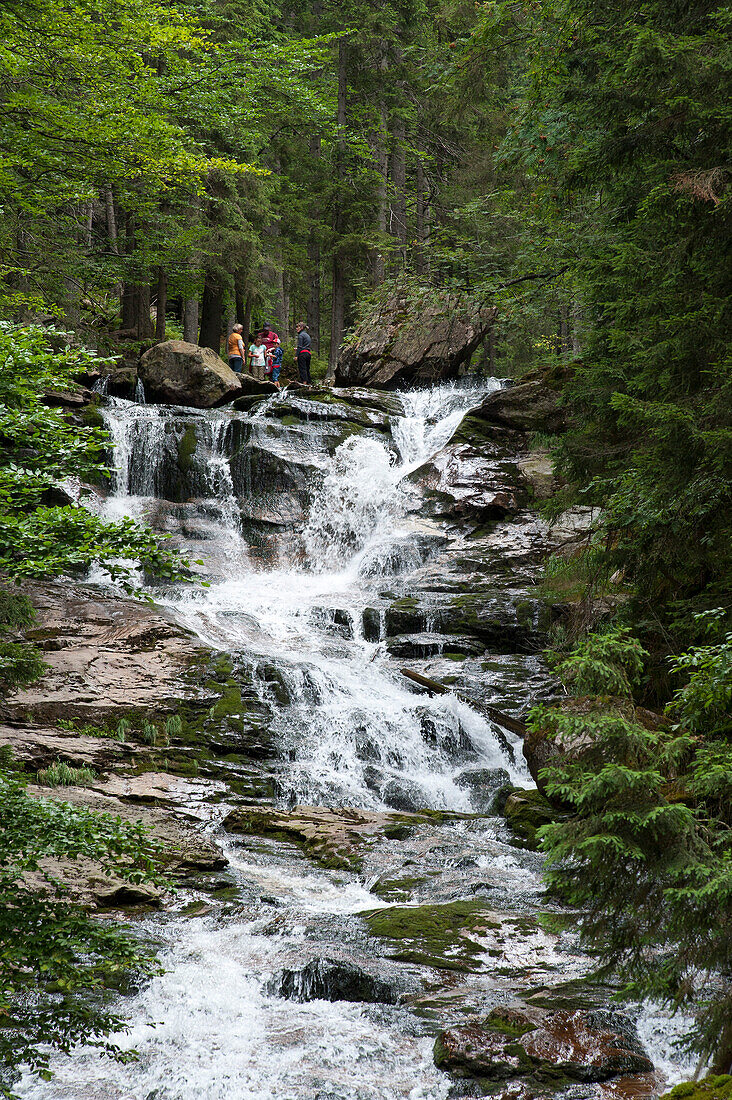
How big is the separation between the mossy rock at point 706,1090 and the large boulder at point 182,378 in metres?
18.8

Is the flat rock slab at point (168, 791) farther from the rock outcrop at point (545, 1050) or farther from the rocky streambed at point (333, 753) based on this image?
the rock outcrop at point (545, 1050)

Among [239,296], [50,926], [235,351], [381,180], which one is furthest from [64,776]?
[381,180]

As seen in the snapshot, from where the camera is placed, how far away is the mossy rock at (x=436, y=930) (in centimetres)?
623

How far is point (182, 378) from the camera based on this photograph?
20.3m

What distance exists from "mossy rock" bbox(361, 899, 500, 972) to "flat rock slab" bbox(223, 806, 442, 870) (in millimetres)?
1227

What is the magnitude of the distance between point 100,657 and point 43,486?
7.67 metres

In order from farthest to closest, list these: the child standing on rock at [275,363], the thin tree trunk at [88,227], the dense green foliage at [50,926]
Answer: the child standing on rock at [275,363]
the thin tree trunk at [88,227]
the dense green foliage at [50,926]

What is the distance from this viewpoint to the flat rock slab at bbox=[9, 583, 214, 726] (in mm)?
10328

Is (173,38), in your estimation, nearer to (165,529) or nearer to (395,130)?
(165,529)

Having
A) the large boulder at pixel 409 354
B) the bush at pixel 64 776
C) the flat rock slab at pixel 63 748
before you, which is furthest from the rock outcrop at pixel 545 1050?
the large boulder at pixel 409 354

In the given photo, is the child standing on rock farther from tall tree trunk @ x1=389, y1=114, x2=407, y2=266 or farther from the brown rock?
the brown rock

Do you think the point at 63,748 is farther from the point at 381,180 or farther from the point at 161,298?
the point at 381,180

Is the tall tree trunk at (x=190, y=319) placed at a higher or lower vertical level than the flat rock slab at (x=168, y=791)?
higher

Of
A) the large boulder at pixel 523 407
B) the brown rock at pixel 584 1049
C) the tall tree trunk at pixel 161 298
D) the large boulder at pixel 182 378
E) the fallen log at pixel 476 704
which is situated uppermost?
the tall tree trunk at pixel 161 298
